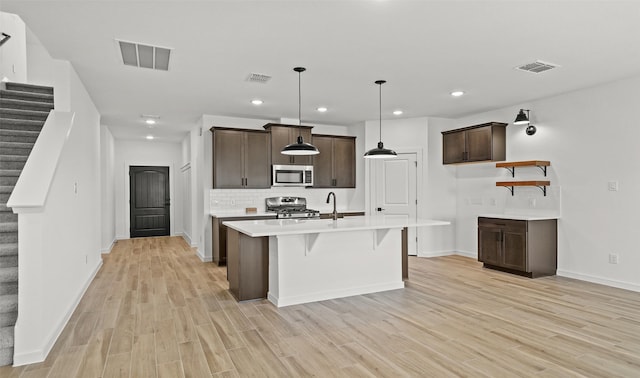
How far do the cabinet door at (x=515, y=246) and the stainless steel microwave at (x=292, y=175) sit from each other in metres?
3.47

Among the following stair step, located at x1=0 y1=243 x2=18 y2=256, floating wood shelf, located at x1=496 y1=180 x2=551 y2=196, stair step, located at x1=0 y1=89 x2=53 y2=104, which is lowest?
stair step, located at x1=0 y1=243 x2=18 y2=256

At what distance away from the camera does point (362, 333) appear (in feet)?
11.0

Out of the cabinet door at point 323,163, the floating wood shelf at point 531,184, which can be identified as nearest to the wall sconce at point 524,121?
the floating wood shelf at point 531,184

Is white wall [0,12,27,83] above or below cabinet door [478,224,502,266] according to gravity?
above

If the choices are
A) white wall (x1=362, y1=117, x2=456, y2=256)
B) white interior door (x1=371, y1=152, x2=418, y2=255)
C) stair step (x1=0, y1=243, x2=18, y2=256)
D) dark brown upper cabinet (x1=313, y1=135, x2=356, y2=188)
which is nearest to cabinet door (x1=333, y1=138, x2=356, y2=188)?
dark brown upper cabinet (x1=313, y1=135, x2=356, y2=188)

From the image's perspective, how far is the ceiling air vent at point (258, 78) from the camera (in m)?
4.56

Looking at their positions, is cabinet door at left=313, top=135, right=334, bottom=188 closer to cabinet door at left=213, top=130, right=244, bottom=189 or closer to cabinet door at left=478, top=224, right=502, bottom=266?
cabinet door at left=213, top=130, right=244, bottom=189

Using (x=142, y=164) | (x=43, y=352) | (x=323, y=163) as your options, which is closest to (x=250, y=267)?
(x=43, y=352)

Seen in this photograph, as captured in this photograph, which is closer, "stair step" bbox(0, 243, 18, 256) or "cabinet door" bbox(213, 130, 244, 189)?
"stair step" bbox(0, 243, 18, 256)

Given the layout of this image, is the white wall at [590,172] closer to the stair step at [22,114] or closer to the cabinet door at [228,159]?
the cabinet door at [228,159]

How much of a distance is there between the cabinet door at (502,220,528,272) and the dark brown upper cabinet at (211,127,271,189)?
399 centimetres

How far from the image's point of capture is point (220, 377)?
2586 millimetres

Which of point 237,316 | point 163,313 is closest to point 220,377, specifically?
point 237,316

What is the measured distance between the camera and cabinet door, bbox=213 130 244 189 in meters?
6.55
